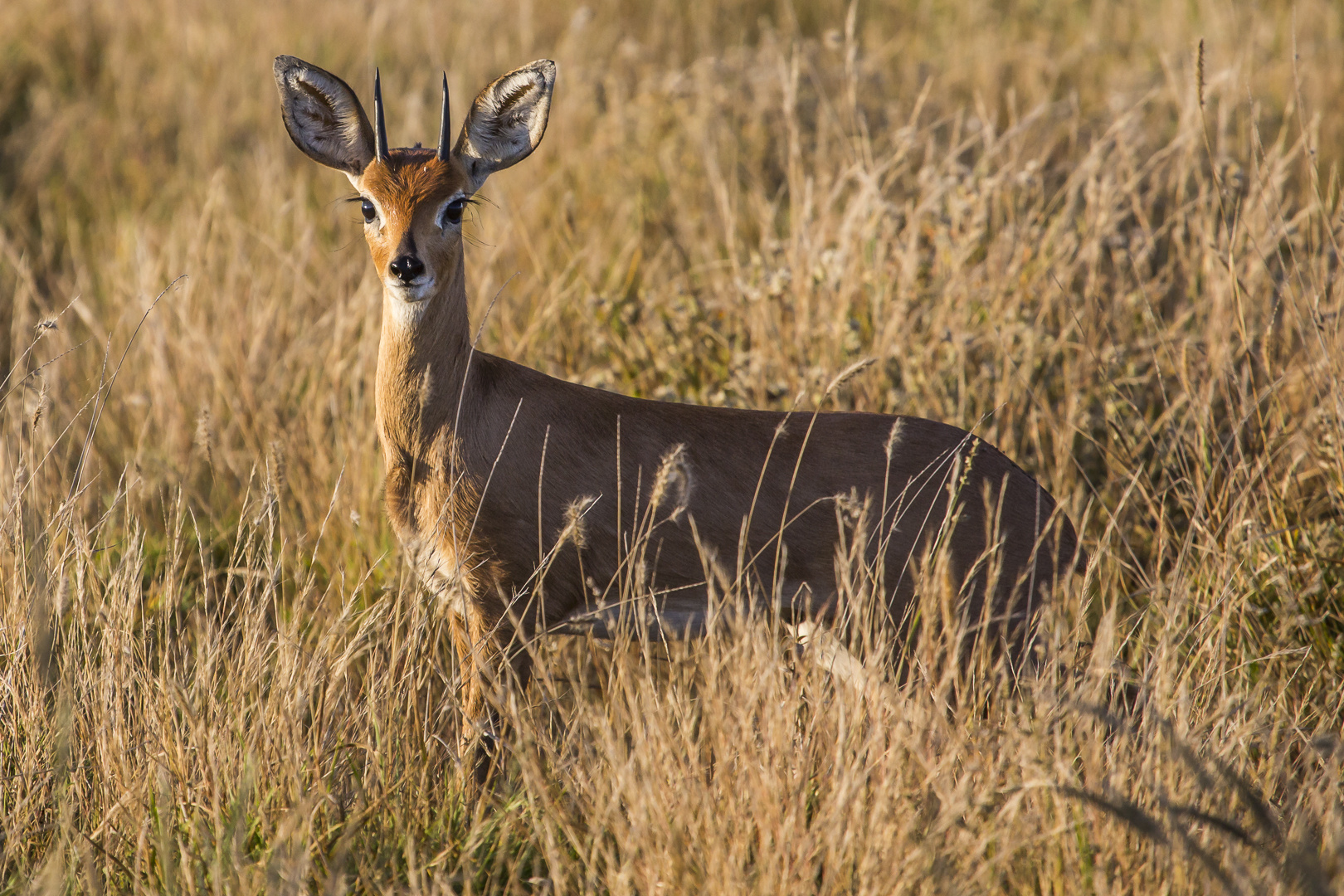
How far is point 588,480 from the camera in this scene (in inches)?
141

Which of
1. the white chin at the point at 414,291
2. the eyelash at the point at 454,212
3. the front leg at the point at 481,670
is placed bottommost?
the front leg at the point at 481,670

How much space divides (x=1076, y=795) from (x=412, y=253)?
7.12 feet

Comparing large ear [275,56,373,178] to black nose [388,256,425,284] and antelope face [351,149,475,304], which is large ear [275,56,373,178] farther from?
black nose [388,256,425,284]

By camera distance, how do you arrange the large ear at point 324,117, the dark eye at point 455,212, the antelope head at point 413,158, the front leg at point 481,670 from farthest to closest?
1. the large ear at point 324,117
2. the dark eye at point 455,212
3. the antelope head at point 413,158
4. the front leg at point 481,670

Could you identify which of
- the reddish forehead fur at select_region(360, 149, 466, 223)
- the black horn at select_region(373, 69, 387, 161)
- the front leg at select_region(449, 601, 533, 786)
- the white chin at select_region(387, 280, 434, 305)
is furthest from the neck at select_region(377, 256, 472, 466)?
the front leg at select_region(449, 601, 533, 786)

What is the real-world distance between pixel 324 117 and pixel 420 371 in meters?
0.89

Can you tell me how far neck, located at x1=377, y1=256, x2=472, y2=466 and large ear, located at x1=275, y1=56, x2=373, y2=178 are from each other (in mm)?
475

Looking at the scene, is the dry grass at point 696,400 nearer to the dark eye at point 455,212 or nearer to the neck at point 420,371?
the neck at point 420,371

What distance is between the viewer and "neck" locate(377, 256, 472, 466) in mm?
3566

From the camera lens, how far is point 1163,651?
8.86 ft

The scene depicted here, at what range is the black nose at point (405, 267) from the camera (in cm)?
332

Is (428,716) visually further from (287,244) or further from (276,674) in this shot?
(287,244)

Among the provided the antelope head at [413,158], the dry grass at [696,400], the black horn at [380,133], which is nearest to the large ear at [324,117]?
the antelope head at [413,158]

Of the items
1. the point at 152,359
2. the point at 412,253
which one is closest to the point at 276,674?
the point at 412,253
